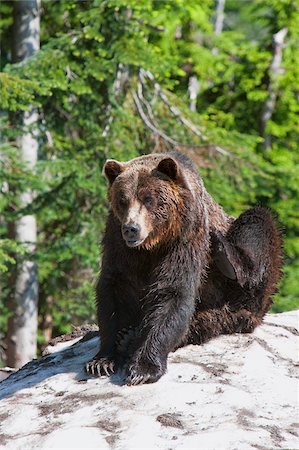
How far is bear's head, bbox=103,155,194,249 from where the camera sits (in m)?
6.43

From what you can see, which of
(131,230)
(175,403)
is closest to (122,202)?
(131,230)

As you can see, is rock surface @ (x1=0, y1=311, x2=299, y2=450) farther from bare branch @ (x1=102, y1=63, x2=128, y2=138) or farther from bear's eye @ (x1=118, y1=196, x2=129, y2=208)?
bare branch @ (x1=102, y1=63, x2=128, y2=138)

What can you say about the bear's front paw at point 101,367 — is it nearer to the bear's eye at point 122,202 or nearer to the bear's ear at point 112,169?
the bear's eye at point 122,202

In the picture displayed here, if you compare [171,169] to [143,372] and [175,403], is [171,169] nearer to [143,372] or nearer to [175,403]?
[143,372]

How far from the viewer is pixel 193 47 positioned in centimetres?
1881

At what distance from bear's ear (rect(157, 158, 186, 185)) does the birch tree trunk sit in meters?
7.05

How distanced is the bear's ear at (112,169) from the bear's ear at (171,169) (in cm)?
29

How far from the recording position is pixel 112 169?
665 centimetres

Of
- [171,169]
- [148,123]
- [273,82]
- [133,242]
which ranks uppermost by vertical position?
[273,82]

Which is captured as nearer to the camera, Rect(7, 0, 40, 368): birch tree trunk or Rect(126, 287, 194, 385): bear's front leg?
Rect(126, 287, 194, 385): bear's front leg

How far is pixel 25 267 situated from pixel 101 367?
7.35 m

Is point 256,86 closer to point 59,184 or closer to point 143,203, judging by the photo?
point 59,184

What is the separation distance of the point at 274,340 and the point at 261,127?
13.4 meters

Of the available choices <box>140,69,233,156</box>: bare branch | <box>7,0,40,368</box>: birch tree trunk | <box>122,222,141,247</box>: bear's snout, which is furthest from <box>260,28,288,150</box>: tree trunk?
<box>122,222,141,247</box>: bear's snout
